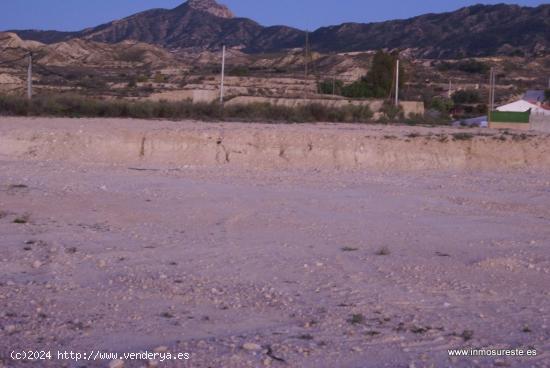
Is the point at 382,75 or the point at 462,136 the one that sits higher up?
the point at 382,75

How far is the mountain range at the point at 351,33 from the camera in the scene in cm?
11800

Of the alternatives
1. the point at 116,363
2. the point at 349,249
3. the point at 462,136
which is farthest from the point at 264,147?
the point at 116,363

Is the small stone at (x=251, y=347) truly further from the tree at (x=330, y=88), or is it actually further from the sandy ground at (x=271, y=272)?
the tree at (x=330, y=88)

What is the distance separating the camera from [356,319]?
7.83 metres

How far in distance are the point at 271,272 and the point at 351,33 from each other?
130 metres

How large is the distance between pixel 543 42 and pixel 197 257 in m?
110

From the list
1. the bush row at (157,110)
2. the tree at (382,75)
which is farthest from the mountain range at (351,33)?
the bush row at (157,110)

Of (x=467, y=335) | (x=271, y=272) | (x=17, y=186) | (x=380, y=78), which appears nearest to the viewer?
(x=467, y=335)

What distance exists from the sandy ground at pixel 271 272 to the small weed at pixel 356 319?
3 centimetres

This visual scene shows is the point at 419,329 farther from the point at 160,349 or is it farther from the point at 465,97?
the point at 465,97

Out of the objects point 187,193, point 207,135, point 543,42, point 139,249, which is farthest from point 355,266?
point 543,42

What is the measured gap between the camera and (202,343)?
6988 millimetres

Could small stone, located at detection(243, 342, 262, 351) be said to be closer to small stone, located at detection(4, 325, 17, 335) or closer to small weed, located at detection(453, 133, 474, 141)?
small stone, located at detection(4, 325, 17, 335)

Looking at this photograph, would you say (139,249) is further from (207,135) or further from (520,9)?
(520,9)
